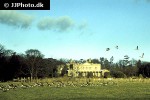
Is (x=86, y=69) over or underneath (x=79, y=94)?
over

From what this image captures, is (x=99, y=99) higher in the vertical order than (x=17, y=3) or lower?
lower

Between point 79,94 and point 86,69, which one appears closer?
point 79,94

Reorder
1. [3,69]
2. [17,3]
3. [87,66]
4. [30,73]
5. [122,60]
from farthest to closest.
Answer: [122,60] < [87,66] < [30,73] < [3,69] < [17,3]

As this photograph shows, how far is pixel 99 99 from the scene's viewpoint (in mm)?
24297

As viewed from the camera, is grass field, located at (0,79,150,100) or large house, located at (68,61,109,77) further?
large house, located at (68,61,109,77)

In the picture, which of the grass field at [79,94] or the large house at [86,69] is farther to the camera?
the large house at [86,69]

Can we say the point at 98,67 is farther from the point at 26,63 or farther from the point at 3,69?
the point at 3,69

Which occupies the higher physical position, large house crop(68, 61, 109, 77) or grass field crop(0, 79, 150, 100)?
large house crop(68, 61, 109, 77)

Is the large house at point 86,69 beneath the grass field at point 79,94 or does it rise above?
Result: above

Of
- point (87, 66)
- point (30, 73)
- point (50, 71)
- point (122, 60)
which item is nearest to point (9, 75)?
point (30, 73)

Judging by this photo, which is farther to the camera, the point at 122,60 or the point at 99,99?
the point at 122,60

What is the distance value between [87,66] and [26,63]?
53419 millimetres

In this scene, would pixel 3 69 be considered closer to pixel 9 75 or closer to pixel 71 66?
pixel 9 75

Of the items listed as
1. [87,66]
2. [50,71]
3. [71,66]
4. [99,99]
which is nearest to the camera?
[99,99]
